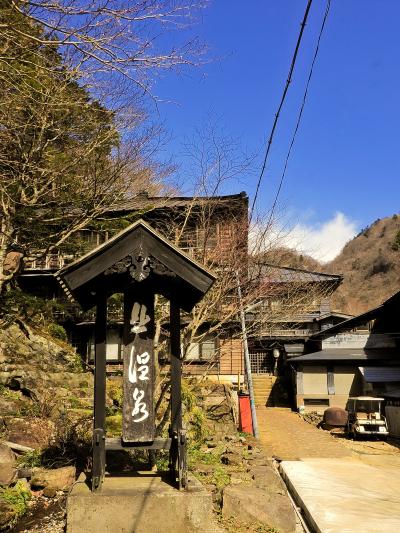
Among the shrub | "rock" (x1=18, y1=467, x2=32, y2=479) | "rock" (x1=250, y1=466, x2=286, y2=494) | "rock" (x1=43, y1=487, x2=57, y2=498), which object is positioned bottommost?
"rock" (x1=250, y1=466, x2=286, y2=494)

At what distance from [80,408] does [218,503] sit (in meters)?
5.78

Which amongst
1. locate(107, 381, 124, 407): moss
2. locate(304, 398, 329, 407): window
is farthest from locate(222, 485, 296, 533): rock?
locate(304, 398, 329, 407): window

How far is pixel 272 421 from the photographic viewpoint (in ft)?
67.6

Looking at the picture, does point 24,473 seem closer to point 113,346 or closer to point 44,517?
point 44,517

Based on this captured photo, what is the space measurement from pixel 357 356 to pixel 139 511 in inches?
873

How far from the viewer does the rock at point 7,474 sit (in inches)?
239

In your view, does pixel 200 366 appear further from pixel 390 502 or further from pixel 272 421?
pixel 390 502

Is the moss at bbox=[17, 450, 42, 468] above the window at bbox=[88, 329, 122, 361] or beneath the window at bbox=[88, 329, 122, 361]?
beneath

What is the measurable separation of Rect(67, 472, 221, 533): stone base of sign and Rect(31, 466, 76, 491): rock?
170cm

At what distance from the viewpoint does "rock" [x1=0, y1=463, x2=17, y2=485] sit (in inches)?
239

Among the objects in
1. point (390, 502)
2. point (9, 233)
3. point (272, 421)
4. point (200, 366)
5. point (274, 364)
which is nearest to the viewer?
→ point (390, 502)

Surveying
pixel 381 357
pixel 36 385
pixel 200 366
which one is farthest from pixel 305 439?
pixel 381 357

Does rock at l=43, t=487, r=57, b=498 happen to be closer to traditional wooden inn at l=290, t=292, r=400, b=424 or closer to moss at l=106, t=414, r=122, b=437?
→ moss at l=106, t=414, r=122, b=437

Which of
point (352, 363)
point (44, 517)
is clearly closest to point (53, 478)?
point (44, 517)
